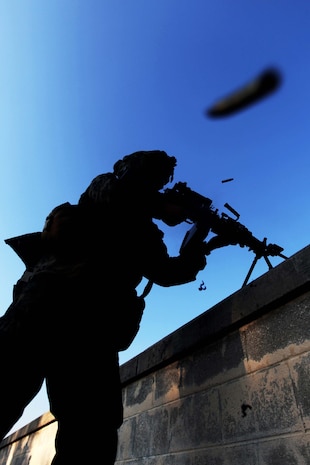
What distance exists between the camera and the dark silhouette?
149 cm

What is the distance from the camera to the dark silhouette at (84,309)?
149cm

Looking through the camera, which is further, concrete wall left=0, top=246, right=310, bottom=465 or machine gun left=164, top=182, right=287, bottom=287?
machine gun left=164, top=182, right=287, bottom=287

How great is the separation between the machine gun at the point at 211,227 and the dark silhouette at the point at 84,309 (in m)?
0.49

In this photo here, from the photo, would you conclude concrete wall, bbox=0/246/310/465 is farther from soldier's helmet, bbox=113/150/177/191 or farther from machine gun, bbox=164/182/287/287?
soldier's helmet, bbox=113/150/177/191

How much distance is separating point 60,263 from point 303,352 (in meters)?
1.30

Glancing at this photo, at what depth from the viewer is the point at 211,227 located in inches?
146

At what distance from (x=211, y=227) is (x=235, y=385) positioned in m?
2.10

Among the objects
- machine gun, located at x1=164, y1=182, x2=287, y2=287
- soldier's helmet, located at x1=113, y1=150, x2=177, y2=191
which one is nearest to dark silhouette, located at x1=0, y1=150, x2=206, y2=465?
soldier's helmet, located at x1=113, y1=150, x2=177, y2=191

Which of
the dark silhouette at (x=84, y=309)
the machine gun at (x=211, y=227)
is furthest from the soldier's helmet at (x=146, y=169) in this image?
the machine gun at (x=211, y=227)

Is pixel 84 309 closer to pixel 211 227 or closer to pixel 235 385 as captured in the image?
pixel 235 385

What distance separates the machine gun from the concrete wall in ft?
2.11

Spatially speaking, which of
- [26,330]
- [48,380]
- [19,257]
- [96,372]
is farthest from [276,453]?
[19,257]

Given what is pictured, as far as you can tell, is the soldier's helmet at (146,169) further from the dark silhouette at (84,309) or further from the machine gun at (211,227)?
the machine gun at (211,227)

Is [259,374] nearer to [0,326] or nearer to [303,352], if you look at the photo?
[303,352]
